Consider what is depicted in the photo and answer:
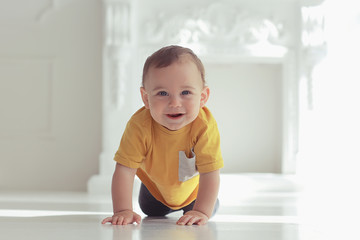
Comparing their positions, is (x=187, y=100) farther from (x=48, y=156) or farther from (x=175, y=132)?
(x=48, y=156)

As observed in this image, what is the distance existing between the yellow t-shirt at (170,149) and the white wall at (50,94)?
1889 millimetres

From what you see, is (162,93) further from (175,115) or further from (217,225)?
(217,225)

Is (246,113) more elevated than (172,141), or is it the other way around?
(246,113)

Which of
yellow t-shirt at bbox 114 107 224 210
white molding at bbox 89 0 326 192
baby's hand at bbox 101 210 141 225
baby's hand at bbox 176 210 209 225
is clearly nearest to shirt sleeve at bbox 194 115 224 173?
yellow t-shirt at bbox 114 107 224 210

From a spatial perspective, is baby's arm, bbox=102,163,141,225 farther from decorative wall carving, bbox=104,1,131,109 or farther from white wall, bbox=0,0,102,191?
white wall, bbox=0,0,102,191

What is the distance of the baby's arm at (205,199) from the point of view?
136 centimetres

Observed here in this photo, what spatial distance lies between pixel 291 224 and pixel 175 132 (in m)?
0.47

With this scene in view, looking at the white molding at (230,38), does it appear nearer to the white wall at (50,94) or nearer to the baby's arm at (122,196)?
the white wall at (50,94)

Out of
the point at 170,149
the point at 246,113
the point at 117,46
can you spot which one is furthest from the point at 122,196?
the point at 246,113

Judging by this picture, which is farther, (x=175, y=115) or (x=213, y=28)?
(x=213, y=28)

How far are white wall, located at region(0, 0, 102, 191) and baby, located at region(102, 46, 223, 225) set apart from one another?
1861 millimetres

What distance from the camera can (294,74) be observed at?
3.31 m

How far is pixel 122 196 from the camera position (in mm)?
1373

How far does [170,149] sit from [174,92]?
0.18m
